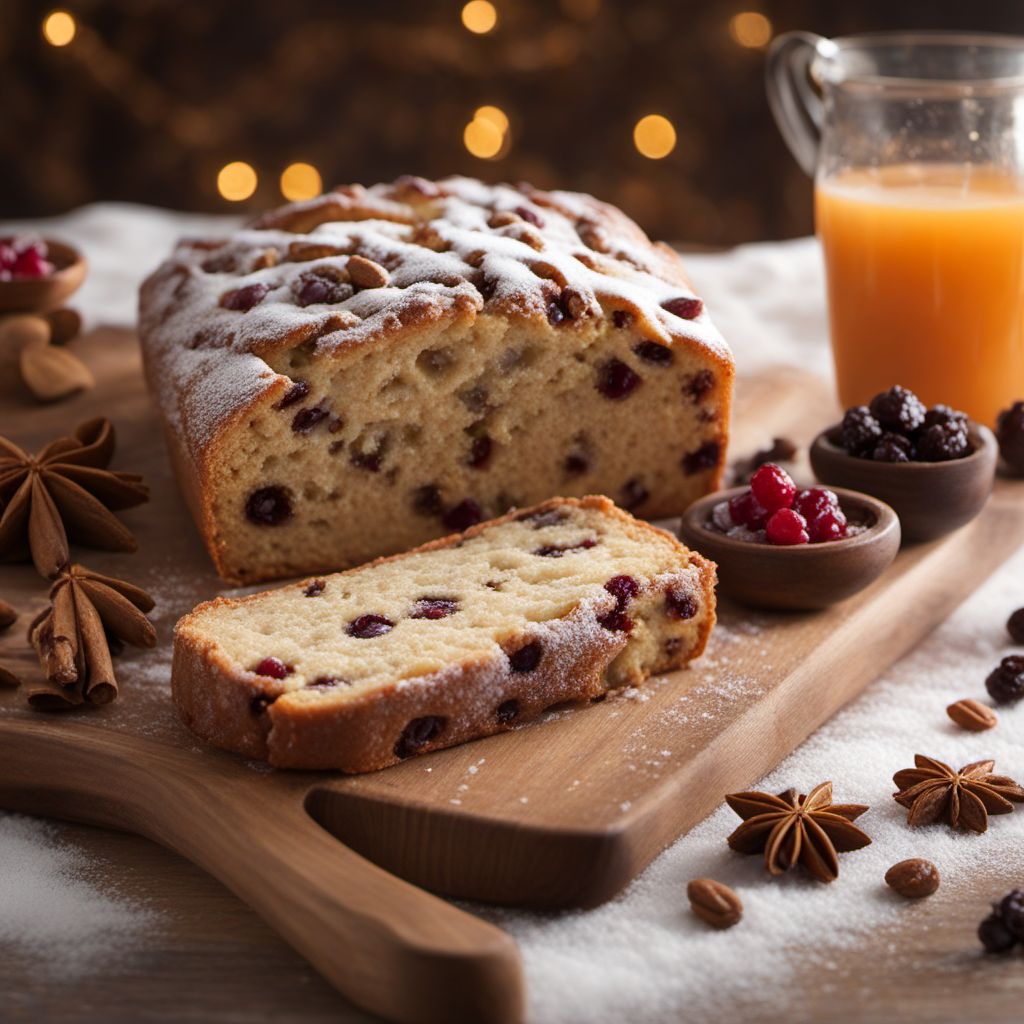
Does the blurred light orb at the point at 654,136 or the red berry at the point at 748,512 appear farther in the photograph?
the blurred light orb at the point at 654,136

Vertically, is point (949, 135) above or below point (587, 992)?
above

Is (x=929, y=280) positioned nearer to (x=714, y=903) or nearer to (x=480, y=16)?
(x=714, y=903)

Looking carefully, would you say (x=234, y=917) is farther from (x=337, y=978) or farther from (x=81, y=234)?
(x=81, y=234)

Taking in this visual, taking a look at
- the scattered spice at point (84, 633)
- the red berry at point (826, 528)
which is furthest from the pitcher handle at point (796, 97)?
the scattered spice at point (84, 633)

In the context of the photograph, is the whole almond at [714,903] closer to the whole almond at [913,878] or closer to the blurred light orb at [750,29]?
the whole almond at [913,878]

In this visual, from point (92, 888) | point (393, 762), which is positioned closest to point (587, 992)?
point (393, 762)

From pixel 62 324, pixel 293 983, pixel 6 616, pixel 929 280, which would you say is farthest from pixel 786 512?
pixel 62 324

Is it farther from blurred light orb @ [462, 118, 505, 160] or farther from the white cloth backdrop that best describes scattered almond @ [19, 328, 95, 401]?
blurred light orb @ [462, 118, 505, 160]
